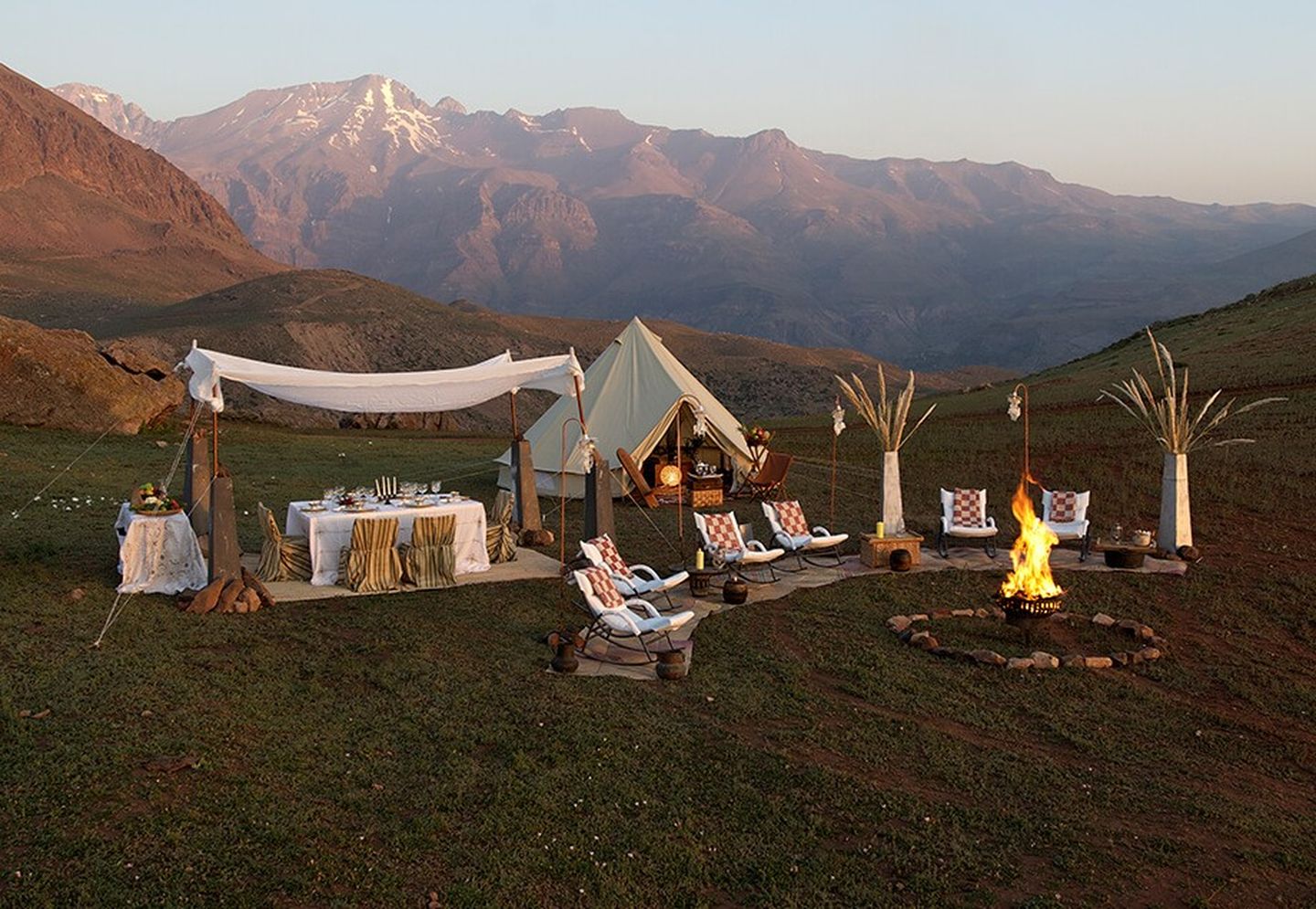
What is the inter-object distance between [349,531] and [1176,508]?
411 inches

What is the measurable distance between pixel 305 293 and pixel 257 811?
74.8 metres

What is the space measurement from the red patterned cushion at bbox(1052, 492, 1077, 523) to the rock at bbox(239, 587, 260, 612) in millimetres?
10012

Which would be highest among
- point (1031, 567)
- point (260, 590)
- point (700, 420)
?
point (700, 420)

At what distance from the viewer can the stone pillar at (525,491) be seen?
15.0 m

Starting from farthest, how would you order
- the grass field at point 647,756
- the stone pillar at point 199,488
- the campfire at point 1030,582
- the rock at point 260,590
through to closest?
the stone pillar at point 199,488 < the rock at point 260,590 < the campfire at point 1030,582 < the grass field at point 647,756

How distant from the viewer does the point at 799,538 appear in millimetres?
13789

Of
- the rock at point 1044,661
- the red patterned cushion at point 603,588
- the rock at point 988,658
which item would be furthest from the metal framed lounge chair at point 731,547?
the rock at point 1044,661

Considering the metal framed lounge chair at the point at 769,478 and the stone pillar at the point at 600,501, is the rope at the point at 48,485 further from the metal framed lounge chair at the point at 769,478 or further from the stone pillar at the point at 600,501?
the metal framed lounge chair at the point at 769,478

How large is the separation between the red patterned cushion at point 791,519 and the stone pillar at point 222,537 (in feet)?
21.3

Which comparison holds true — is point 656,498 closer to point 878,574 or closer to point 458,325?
Answer: point 878,574

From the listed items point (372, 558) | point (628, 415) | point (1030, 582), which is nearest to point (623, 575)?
point (372, 558)

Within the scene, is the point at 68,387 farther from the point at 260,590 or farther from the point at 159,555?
the point at 260,590

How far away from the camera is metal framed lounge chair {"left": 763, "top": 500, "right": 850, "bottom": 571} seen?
13.6m

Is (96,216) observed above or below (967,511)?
above
